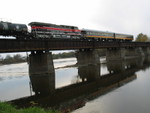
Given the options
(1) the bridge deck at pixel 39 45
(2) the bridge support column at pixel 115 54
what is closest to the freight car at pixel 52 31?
(1) the bridge deck at pixel 39 45

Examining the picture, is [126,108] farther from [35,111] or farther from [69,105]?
[35,111]

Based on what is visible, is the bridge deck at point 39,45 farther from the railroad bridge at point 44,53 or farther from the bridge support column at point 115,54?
the bridge support column at point 115,54

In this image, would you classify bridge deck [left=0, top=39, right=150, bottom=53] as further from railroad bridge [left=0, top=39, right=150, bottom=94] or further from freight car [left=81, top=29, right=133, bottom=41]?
freight car [left=81, top=29, right=133, bottom=41]

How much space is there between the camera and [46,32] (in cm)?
3494

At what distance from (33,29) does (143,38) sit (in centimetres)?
10251

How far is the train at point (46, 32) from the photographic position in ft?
90.6

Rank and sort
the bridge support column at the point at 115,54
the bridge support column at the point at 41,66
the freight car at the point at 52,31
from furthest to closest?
the bridge support column at the point at 115,54 < the freight car at the point at 52,31 < the bridge support column at the point at 41,66

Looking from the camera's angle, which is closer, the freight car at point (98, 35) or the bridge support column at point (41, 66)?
the bridge support column at point (41, 66)

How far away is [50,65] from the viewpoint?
1198 inches

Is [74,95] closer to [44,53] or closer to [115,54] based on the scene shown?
[44,53]

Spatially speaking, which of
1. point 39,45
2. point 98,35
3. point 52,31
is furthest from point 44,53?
point 98,35

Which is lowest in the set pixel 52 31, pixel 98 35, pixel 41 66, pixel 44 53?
pixel 41 66

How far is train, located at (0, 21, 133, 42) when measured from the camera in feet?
90.6

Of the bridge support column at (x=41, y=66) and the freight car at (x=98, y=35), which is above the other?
the freight car at (x=98, y=35)
